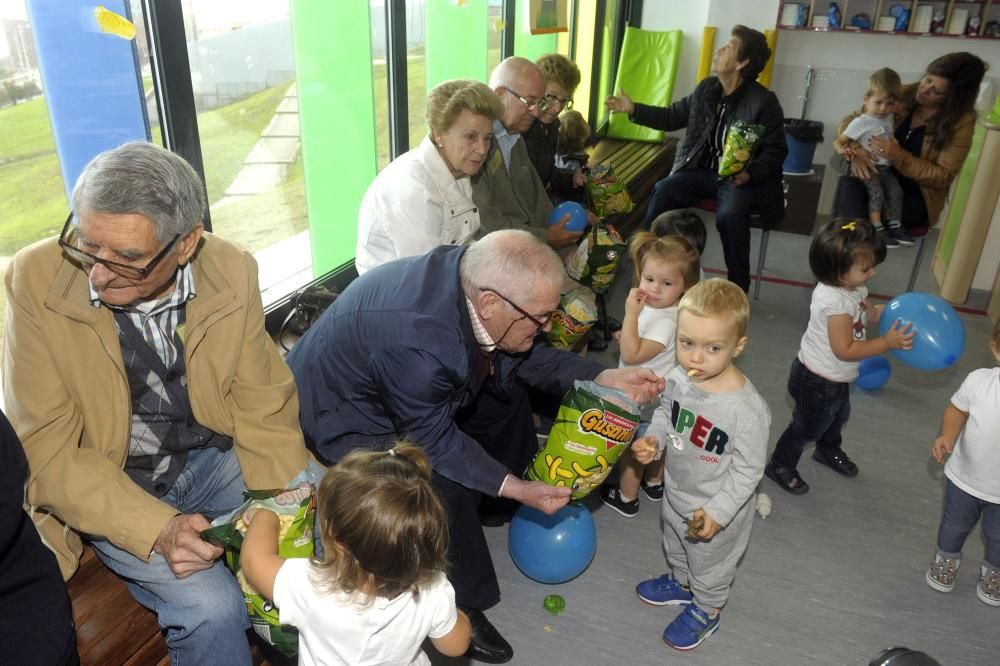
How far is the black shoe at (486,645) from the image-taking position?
240 centimetres

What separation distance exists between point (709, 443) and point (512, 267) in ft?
2.59

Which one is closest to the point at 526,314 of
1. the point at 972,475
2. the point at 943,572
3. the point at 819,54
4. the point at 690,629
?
the point at 690,629

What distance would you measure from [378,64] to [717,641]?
2.87 meters

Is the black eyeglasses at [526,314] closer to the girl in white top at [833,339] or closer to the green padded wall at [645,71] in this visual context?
the girl in white top at [833,339]

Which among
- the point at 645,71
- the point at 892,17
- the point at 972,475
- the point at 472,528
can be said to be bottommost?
the point at 472,528

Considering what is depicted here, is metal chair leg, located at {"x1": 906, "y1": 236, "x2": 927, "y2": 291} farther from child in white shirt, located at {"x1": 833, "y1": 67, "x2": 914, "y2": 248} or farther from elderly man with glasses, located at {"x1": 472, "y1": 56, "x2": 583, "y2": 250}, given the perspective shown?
elderly man with glasses, located at {"x1": 472, "y1": 56, "x2": 583, "y2": 250}

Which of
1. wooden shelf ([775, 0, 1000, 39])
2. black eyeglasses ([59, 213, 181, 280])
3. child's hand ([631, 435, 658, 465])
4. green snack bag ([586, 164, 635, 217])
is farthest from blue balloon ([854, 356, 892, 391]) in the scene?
wooden shelf ([775, 0, 1000, 39])

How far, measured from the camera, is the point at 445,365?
2.04 m

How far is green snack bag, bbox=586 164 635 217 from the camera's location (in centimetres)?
434

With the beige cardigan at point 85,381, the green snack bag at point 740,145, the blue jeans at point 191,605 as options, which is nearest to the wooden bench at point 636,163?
the green snack bag at point 740,145

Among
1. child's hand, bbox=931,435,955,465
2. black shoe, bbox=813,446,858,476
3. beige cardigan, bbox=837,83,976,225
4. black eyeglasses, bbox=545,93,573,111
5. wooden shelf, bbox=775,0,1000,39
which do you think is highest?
wooden shelf, bbox=775,0,1000,39

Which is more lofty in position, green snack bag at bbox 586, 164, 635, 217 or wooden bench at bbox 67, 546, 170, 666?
green snack bag at bbox 586, 164, 635, 217

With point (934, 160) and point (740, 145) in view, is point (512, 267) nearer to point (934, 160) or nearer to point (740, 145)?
point (740, 145)

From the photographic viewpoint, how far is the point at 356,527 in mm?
1488
